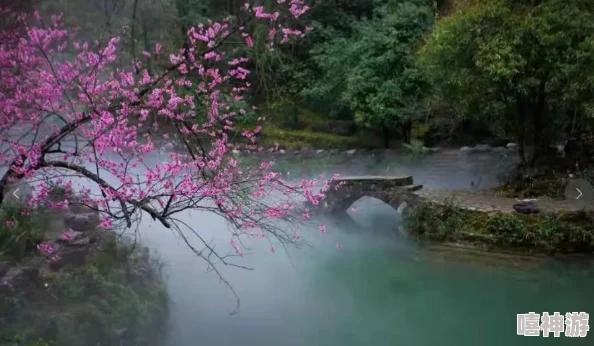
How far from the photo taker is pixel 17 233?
5.60 metres

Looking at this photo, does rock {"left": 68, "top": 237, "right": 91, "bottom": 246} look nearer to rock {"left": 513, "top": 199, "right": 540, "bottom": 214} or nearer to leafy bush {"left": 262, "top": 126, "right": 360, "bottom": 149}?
rock {"left": 513, "top": 199, "right": 540, "bottom": 214}

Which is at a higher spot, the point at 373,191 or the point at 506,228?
the point at 373,191

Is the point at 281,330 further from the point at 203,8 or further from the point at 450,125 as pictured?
the point at 450,125

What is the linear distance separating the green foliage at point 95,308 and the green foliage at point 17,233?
0.43 meters

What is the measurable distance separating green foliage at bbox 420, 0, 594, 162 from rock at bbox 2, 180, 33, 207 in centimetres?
621

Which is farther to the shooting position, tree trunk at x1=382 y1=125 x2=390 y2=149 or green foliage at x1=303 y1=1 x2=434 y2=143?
tree trunk at x1=382 y1=125 x2=390 y2=149

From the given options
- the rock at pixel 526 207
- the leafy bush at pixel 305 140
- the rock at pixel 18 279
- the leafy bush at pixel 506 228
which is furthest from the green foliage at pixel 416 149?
the rock at pixel 18 279

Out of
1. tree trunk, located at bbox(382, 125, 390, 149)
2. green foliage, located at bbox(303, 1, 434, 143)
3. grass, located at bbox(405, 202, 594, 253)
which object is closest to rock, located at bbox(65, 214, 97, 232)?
grass, located at bbox(405, 202, 594, 253)

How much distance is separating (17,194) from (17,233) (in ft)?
4.92

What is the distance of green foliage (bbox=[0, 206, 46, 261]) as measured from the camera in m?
5.48

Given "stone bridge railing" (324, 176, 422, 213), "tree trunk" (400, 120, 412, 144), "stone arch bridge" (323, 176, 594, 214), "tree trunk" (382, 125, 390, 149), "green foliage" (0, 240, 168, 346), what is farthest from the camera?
"tree trunk" (382, 125, 390, 149)

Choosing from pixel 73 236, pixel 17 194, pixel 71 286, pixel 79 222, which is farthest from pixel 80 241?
pixel 17 194

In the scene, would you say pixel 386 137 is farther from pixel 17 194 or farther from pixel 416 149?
pixel 17 194

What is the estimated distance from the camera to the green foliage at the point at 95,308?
193 inches
